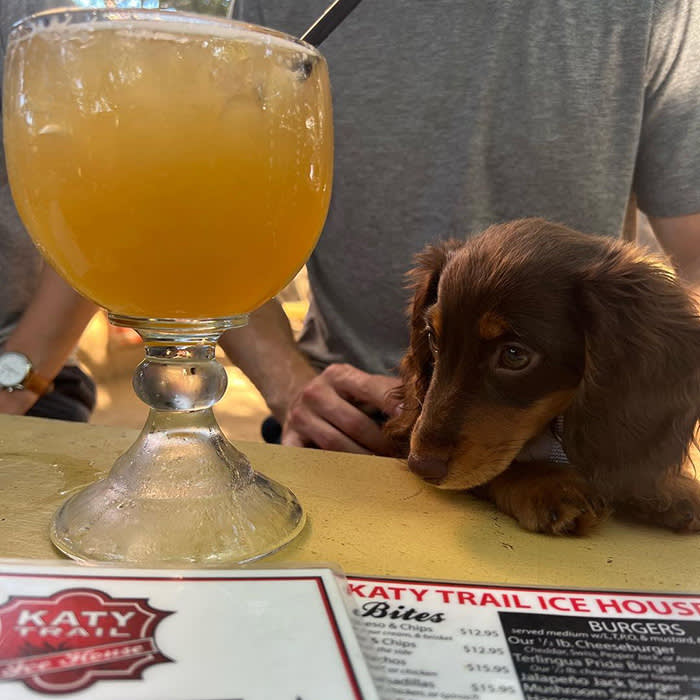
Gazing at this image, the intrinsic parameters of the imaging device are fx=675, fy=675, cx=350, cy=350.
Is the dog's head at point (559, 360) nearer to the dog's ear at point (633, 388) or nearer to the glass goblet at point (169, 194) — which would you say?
the dog's ear at point (633, 388)

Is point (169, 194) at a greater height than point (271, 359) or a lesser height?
greater

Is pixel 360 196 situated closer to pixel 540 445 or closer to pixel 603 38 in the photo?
pixel 603 38

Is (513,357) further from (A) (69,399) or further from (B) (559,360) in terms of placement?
(A) (69,399)

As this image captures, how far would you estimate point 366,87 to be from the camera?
51.1 inches

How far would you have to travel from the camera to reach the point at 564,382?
70 cm

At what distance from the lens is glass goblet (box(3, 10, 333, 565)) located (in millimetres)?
432

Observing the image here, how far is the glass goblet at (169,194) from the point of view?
1.42 ft

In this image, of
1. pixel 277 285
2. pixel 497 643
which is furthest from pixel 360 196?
pixel 497 643

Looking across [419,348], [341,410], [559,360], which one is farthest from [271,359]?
[559,360]

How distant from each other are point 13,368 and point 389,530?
0.87 metres

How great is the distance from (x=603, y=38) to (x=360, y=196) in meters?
0.52

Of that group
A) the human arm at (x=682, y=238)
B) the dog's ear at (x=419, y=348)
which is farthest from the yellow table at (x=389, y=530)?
the human arm at (x=682, y=238)

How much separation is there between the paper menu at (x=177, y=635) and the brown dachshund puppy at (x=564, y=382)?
280mm

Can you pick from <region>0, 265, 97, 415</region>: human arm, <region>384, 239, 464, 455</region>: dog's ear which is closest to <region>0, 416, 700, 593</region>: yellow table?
<region>384, 239, 464, 455</region>: dog's ear
